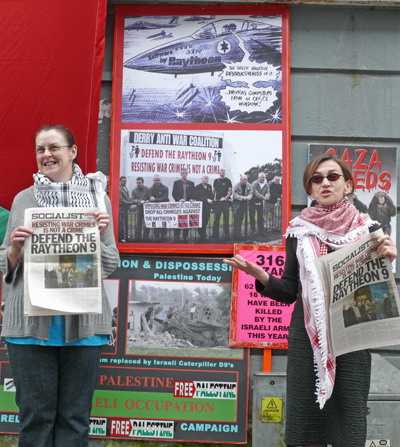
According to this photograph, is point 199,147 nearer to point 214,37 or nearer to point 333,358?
point 214,37

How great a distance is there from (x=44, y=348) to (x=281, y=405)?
150cm

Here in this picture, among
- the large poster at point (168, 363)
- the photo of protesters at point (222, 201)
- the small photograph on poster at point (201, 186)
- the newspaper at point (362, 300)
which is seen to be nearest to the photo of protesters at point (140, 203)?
the small photograph on poster at point (201, 186)

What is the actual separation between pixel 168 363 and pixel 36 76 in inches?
75.5

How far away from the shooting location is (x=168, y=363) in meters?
4.38

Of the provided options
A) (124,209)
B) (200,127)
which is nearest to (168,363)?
(124,209)

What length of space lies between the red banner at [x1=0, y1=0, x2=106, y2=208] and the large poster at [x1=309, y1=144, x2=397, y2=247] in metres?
1.58

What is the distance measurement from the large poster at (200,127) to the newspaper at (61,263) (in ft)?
3.89

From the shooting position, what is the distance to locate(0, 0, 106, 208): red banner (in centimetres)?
418

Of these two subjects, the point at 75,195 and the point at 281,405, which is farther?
the point at 281,405

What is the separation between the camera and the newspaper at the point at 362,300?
2953 millimetres

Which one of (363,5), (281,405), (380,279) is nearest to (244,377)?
(281,405)

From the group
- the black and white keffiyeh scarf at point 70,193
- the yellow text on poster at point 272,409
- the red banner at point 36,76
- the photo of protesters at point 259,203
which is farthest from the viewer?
the photo of protesters at point 259,203

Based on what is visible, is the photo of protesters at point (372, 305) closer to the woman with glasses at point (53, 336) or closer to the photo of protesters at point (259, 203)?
the woman with glasses at point (53, 336)

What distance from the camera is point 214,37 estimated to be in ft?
15.0
